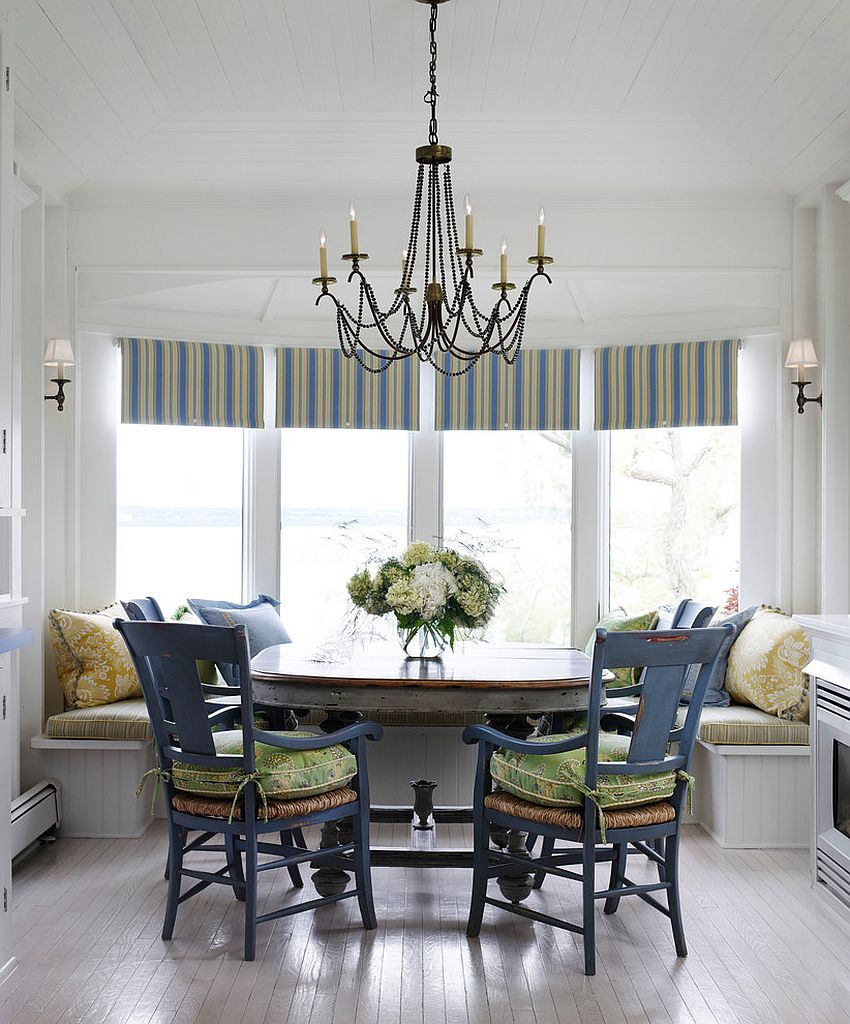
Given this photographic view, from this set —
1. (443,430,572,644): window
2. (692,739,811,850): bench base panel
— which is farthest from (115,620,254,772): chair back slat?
(443,430,572,644): window

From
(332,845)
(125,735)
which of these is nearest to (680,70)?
(332,845)

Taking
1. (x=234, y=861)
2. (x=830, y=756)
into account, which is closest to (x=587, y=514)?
(x=830, y=756)

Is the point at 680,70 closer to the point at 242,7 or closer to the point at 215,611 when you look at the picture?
the point at 242,7

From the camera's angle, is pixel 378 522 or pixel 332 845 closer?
pixel 332 845

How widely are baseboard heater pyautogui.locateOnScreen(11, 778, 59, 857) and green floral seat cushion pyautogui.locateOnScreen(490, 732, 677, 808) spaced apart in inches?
75.8

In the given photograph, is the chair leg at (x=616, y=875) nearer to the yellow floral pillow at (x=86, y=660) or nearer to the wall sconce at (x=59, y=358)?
the yellow floral pillow at (x=86, y=660)

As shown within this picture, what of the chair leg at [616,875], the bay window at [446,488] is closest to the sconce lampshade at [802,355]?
the bay window at [446,488]

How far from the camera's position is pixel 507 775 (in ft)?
10.3

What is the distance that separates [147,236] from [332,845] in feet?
9.72

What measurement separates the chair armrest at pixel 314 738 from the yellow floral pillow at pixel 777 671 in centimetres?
186

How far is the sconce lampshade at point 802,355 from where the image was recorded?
4.49 m

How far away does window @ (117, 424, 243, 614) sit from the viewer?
5.29m

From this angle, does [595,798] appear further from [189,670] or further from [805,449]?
[805,449]

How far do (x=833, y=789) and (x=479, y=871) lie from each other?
1.31 metres
